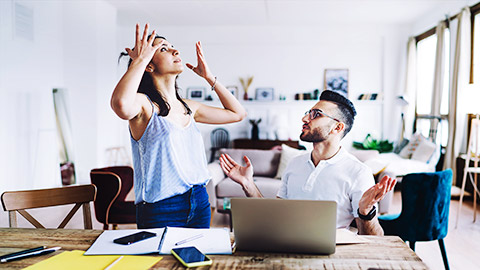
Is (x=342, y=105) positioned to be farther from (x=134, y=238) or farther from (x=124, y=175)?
(x=124, y=175)

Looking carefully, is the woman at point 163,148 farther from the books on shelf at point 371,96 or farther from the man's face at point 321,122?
the books on shelf at point 371,96

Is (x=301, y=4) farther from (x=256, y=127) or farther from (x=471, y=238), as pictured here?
(x=471, y=238)

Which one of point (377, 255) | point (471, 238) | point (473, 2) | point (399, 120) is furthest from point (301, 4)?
point (377, 255)

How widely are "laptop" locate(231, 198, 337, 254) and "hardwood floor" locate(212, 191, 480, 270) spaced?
234 cm

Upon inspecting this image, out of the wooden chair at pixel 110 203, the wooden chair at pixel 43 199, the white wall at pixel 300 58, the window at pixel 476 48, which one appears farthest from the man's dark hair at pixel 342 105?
the white wall at pixel 300 58

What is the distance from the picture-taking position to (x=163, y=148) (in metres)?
1.70

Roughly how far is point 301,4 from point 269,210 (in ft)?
19.1

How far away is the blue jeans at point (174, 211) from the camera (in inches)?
68.7

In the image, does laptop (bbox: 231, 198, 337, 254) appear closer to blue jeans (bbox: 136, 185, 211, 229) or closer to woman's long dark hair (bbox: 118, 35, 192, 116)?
blue jeans (bbox: 136, 185, 211, 229)

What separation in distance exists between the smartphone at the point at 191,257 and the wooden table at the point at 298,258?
0.02 m

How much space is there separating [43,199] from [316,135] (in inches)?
56.0

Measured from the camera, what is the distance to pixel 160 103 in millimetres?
1786

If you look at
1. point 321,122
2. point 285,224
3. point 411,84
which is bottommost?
point 285,224

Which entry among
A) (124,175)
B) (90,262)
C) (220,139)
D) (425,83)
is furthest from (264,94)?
(90,262)
